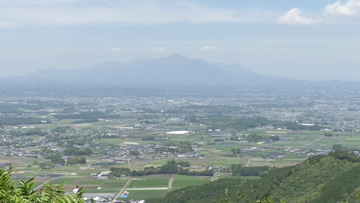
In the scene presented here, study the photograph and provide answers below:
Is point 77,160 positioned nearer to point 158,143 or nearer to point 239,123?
point 158,143

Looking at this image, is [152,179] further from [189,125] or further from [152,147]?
[189,125]

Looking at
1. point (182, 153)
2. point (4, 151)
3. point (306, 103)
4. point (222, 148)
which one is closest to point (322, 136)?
point (222, 148)

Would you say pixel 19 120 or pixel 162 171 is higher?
pixel 19 120

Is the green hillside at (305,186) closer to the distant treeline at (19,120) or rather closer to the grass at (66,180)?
the grass at (66,180)

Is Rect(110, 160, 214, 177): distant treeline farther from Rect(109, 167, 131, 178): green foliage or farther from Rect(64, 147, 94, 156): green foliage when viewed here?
Rect(64, 147, 94, 156): green foliage

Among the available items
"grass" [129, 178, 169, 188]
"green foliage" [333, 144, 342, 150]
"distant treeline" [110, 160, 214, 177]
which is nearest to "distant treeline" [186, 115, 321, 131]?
"green foliage" [333, 144, 342, 150]

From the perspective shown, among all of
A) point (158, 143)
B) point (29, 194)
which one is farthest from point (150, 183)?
point (29, 194)
